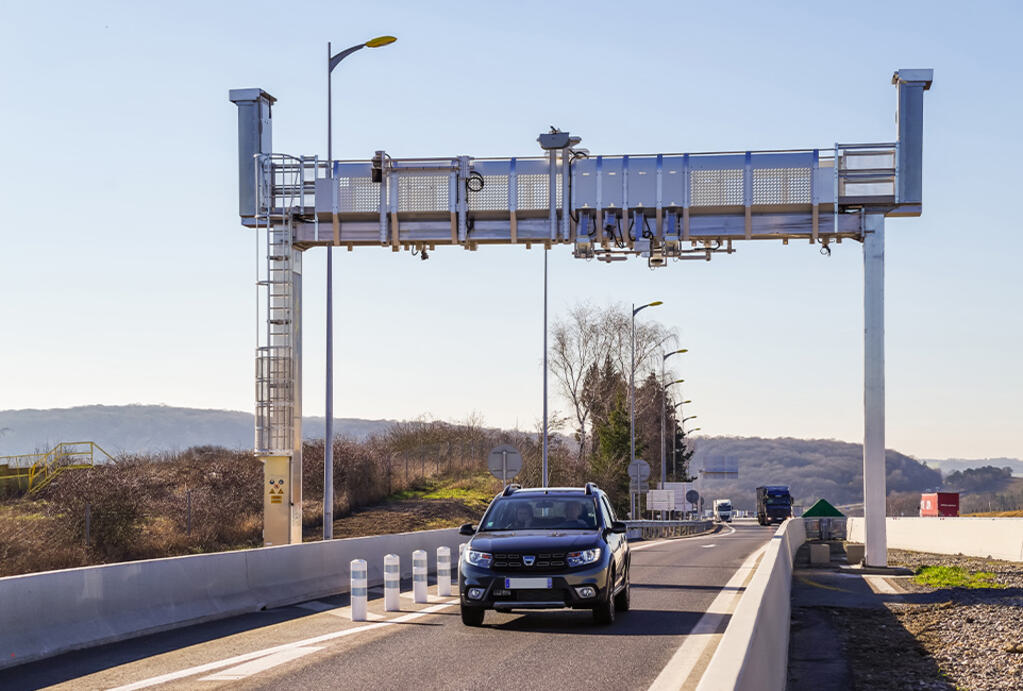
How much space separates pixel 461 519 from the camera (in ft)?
162

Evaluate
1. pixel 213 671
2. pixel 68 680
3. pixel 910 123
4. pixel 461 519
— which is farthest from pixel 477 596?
pixel 461 519

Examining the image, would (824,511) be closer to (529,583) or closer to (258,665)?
(529,583)

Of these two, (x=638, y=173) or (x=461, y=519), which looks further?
(x=461, y=519)

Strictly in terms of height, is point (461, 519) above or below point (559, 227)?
below

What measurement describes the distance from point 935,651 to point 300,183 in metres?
16.8

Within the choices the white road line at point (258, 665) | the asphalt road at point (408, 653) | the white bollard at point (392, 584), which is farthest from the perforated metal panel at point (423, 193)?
the white road line at point (258, 665)

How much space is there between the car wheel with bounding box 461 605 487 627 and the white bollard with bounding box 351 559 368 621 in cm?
155

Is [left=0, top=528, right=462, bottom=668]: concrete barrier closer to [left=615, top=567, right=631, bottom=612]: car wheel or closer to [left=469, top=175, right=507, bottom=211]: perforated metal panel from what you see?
[left=615, top=567, right=631, bottom=612]: car wheel

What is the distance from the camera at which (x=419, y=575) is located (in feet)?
59.9

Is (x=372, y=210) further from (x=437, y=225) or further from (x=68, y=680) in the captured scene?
(x=68, y=680)

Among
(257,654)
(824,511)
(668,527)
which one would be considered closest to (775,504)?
(668,527)

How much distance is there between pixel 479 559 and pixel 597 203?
1324 centimetres

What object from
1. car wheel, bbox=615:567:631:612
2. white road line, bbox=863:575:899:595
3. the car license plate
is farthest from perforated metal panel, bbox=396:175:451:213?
the car license plate

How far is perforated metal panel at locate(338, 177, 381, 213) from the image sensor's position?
2747cm
